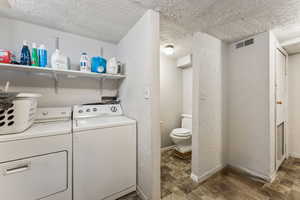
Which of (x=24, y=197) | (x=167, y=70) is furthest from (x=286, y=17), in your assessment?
(x=24, y=197)

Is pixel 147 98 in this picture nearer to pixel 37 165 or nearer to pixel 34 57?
pixel 37 165

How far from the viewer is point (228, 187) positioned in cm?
153

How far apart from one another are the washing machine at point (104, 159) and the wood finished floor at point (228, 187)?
254mm

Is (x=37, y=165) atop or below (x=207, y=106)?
below

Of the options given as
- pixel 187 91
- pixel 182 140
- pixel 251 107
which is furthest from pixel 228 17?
pixel 182 140

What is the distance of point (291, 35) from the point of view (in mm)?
1753

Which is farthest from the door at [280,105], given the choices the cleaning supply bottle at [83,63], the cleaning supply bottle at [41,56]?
the cleaning supply bottle at [41,56]

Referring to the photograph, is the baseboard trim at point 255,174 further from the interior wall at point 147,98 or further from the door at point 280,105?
the interior wall at point 147,98

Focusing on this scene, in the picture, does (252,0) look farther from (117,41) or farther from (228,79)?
(117,41)

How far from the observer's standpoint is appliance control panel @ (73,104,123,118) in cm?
158

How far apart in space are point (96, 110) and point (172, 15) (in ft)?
5.25

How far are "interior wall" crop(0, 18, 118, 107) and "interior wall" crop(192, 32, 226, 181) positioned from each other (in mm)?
1406

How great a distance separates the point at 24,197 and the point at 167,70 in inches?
110

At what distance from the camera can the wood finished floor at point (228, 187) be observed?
1379 millimetres
